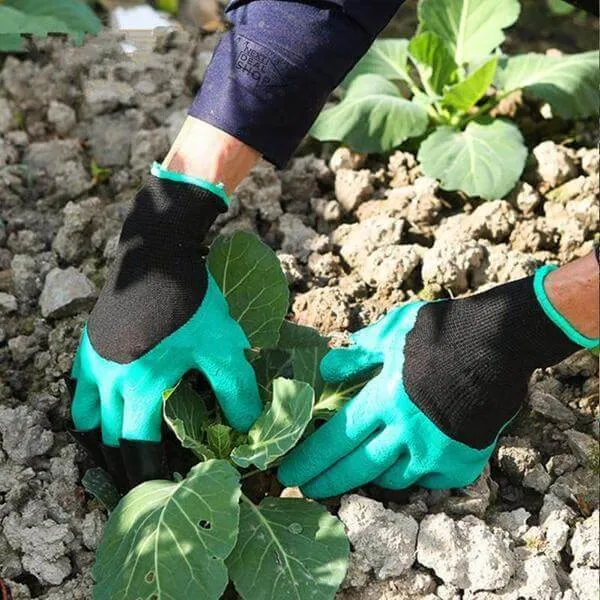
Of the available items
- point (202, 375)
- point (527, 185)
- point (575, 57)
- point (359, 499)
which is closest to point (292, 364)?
point (202, 375)

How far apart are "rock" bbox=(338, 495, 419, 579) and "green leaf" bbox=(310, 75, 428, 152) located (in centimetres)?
110

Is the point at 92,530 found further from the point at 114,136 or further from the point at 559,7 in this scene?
the point at 559,7

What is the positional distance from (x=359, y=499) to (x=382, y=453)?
0.34 ft

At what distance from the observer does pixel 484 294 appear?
2045 mm

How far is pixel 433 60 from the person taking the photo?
2.82 metres

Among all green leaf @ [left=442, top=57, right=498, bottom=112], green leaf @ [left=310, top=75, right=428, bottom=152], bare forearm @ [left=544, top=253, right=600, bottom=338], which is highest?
bare forearm @ [left=544, top=253, right=600, bottom=338]

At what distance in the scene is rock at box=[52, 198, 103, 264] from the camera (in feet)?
8.38

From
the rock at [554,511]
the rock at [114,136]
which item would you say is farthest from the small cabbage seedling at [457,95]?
the rock at [554,511]

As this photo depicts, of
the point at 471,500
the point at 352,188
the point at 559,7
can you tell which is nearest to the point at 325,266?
the point at 352,188

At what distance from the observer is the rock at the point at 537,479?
7.01ft

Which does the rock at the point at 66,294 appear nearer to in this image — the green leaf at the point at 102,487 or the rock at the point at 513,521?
the green leaf at the point at 102,487

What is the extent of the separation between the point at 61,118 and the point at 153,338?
3.88ft

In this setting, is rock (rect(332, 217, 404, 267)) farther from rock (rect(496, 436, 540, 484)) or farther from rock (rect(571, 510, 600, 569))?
rock (rect(571, 510, 600, 569))

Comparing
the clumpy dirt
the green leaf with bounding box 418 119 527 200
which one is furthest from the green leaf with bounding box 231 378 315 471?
the green leaf with bounding box 418 119 527 200
